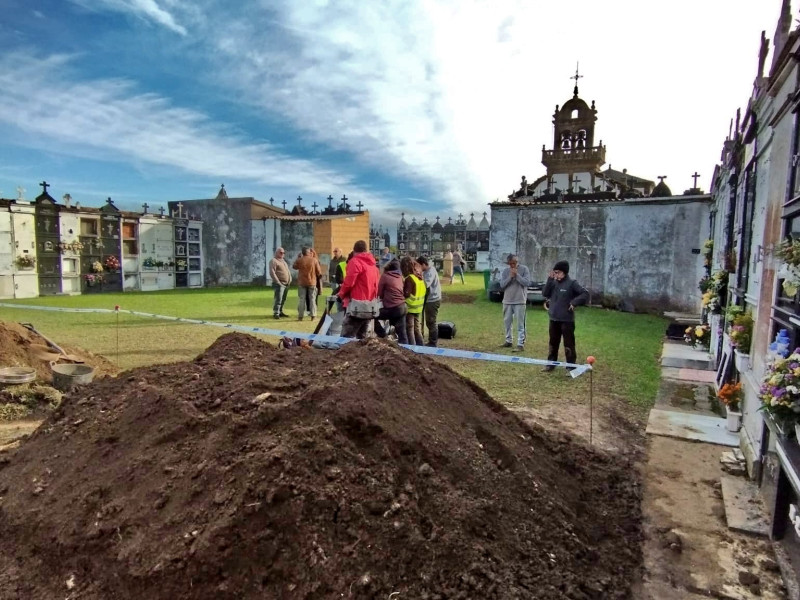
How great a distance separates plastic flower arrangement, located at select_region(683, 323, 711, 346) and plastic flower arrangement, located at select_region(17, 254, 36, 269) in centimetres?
2023

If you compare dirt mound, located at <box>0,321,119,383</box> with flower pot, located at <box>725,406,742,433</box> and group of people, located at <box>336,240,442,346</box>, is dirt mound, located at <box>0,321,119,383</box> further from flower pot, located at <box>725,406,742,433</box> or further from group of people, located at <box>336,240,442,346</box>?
flower pot, located at <box>725,406,742,433</box>

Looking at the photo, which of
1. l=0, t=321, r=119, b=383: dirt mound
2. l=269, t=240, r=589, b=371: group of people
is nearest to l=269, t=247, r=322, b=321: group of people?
l=269, t=240, r=589, b=371: group of people

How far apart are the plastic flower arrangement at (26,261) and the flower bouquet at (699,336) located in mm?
20225

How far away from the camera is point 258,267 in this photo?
24.9 m

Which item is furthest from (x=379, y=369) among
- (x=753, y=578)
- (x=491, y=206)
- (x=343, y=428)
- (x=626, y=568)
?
(x=491, y=206)

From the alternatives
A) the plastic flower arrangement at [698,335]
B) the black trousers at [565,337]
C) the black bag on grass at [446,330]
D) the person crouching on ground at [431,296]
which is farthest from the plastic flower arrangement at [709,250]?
the person crouching on ground at [431,296]

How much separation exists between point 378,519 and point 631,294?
15.1m

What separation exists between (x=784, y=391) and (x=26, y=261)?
21.3 m

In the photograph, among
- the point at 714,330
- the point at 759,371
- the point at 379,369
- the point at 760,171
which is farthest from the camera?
the point at 714,330

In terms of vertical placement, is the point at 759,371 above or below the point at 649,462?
above

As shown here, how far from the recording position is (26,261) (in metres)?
17.6

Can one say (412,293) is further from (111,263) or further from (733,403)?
(111,263)

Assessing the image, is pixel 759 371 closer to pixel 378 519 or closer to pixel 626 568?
pixel 626 568

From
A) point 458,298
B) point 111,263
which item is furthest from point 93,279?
→ point 458,298
